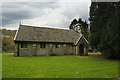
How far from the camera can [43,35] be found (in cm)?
2603

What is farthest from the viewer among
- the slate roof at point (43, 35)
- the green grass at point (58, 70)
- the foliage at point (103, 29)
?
the slate roof at point (43, 35)

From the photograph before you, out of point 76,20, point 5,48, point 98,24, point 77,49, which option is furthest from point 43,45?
point 76,20

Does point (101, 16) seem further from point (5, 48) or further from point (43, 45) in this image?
point (5, 48)

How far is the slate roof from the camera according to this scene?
23438 mm

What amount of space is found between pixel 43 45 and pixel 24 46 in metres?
4.57

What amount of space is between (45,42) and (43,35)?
2.29 meters

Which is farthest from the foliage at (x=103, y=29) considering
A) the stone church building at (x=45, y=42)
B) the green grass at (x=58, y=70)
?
the stone church building at (x=45, y=42)

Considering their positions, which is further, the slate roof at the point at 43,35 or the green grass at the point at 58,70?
the slate roof at the point at 43,35

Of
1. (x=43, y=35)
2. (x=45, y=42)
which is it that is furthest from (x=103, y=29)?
(x=43, y=35)

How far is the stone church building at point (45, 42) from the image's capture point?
74.3ft

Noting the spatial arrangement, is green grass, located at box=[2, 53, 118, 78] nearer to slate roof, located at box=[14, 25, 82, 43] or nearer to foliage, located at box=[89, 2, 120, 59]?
foliage, located at box=[89, 2, 120, 59]

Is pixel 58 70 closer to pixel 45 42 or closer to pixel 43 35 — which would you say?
pixel 45 42

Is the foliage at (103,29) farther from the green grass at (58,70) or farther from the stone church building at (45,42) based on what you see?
the stone church building at (45,42)

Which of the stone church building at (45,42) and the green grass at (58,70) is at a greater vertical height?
A: the stone church building at (45,42)
